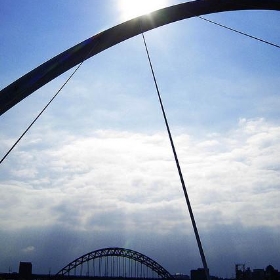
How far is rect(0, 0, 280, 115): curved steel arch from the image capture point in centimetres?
676

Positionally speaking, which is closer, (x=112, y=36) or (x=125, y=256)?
(x=112, y=36)

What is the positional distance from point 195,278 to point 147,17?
56841 mm

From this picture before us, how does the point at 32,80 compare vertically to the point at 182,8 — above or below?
below

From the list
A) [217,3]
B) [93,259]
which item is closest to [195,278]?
[93,259]

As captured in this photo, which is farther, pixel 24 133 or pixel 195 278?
pixel 195 278

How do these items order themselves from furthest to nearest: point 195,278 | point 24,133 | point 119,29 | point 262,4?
1. point 195,278
2. point 119,29
3. point 262,4
4. point 24,133

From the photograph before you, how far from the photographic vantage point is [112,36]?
7762 mm

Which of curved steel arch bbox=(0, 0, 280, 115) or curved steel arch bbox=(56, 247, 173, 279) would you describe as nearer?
curved steel arch bbox=(0, 0, 280, 115)

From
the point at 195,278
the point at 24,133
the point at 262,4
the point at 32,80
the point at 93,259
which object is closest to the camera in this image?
the point at 24,133

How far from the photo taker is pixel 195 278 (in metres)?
55.1

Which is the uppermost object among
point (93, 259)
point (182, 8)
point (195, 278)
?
point (182, 8)

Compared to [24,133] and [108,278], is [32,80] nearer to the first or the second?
[24,133]

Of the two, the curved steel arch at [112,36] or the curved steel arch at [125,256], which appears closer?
the curved steel arch at [112,36]

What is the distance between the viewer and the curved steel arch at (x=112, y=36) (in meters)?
6.76
